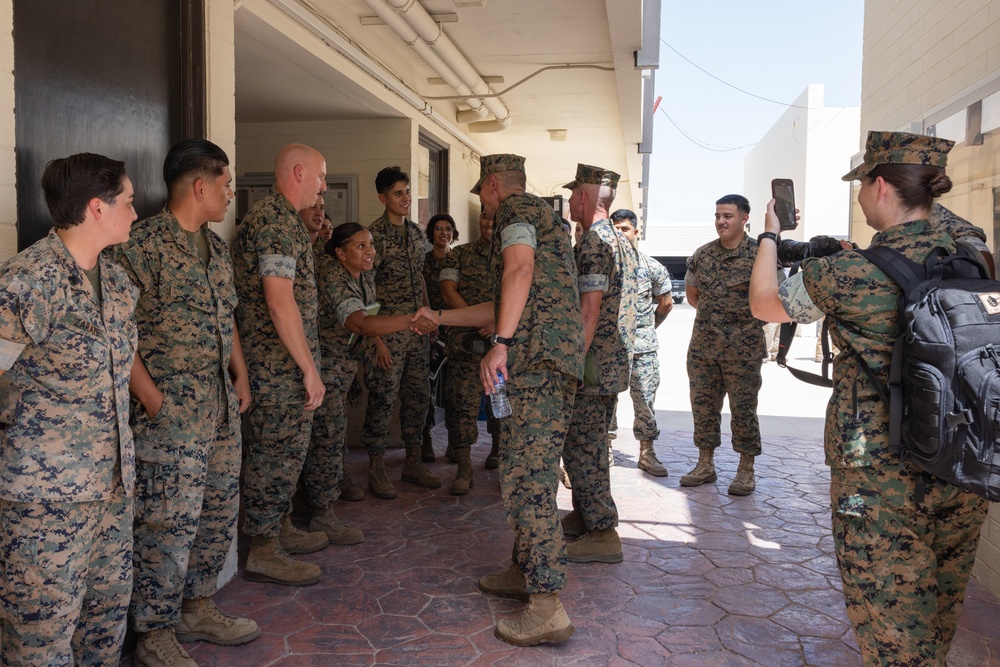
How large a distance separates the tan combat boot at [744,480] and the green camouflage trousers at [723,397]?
0.09 meters

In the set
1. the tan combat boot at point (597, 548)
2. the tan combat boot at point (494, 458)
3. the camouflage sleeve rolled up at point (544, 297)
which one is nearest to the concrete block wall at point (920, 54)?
the camouflage sleeve rolled up at point (544, 297)

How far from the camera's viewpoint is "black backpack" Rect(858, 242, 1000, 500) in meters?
1.93

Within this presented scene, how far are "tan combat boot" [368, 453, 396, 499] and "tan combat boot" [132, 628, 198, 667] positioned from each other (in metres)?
2.15

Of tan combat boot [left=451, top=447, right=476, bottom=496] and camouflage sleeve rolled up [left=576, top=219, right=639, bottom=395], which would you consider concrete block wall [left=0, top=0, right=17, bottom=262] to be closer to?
camouflage sleeve rolled up [left=576, top=219, right=639, bottom=395]

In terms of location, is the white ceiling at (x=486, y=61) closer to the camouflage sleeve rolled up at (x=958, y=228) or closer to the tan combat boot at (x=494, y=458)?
the camouflage sleeve rolled up at (x=958, y=228)

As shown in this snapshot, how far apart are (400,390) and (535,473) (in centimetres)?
251

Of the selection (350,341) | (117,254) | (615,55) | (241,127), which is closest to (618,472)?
(350,341)

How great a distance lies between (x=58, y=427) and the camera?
6.79 ft

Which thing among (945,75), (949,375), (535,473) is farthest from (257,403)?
(945,75)

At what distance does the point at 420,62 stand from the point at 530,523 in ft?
16.7

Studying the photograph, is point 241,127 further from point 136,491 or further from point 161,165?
point 136,491

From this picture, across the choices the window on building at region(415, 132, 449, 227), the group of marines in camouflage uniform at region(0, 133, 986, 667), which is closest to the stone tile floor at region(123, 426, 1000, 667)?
the group of marines in camouflage uniform at region(0, 133, 986, 667)

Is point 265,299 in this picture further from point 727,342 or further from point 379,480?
point 727,342

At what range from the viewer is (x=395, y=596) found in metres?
3.42
